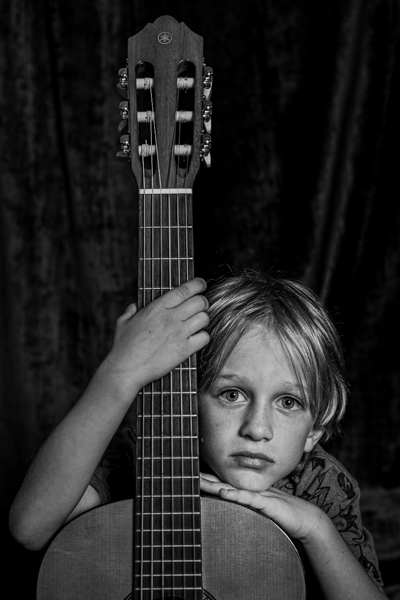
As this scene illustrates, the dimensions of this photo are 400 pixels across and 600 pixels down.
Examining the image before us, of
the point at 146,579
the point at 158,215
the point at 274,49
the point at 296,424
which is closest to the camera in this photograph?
the point at 146,579

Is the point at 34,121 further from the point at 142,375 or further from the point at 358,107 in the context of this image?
the point at 142,375

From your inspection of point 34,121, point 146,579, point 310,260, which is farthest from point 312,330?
point 34,121

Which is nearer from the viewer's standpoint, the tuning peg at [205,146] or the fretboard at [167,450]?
the fretboard at [167,450]

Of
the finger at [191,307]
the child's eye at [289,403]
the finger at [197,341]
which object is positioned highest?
the finger at [191,307]

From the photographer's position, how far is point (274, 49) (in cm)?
215

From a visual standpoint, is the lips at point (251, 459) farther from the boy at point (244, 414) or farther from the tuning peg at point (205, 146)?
the tuning peg at point (205, 146)

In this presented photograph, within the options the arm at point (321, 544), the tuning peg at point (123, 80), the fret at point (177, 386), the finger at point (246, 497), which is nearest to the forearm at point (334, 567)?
the arm at point (321, 544)

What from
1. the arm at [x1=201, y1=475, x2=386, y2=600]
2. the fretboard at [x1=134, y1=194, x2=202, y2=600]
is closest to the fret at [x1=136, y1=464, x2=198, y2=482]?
the fretboard at [x1=134, y1=194, x2=202, y2=600]

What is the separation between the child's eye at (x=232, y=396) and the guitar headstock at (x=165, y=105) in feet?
1.29

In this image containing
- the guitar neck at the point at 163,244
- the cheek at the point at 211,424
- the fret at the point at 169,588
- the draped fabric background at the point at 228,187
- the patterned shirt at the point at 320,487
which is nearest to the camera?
the fret at the point at 169,588

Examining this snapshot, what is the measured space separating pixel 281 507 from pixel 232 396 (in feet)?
0.73

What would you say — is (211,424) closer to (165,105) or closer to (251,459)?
(251,459)

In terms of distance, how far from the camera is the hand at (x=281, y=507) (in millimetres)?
1241

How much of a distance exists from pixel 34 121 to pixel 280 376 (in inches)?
49.5
